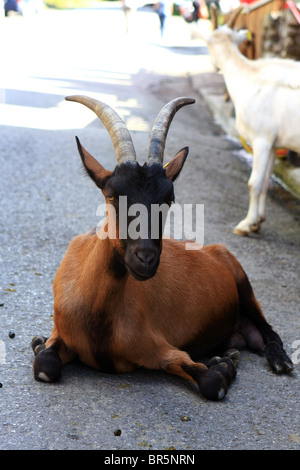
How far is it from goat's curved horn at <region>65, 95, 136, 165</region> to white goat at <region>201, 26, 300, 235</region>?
3461 mm

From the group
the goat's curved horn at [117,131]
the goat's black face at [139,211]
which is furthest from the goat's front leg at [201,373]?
the goat's curved horn at [117,131]

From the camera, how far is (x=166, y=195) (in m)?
3.60

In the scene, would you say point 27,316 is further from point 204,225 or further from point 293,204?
point 293,204

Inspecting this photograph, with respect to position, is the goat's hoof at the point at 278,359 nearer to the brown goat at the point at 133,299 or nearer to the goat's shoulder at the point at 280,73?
the brown goat at the point at 133,299

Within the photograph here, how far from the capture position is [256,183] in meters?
7.46

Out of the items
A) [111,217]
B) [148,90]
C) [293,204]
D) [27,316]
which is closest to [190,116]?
[148,90]

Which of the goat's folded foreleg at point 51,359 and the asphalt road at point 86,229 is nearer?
the asphalt road at point 86,229

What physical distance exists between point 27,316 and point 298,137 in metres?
3.49

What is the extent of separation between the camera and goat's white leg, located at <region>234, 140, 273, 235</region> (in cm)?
735

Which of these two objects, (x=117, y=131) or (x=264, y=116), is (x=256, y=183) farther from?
(x=117, y=131)

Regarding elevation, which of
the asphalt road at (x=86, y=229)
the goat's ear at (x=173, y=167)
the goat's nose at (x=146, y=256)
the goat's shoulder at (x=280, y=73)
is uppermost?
the goat's ear at (x=173, y=167)

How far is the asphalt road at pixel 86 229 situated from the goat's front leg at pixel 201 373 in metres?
0.07

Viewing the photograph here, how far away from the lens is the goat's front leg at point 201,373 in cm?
385

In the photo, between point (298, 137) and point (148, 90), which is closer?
point (298, 137)
